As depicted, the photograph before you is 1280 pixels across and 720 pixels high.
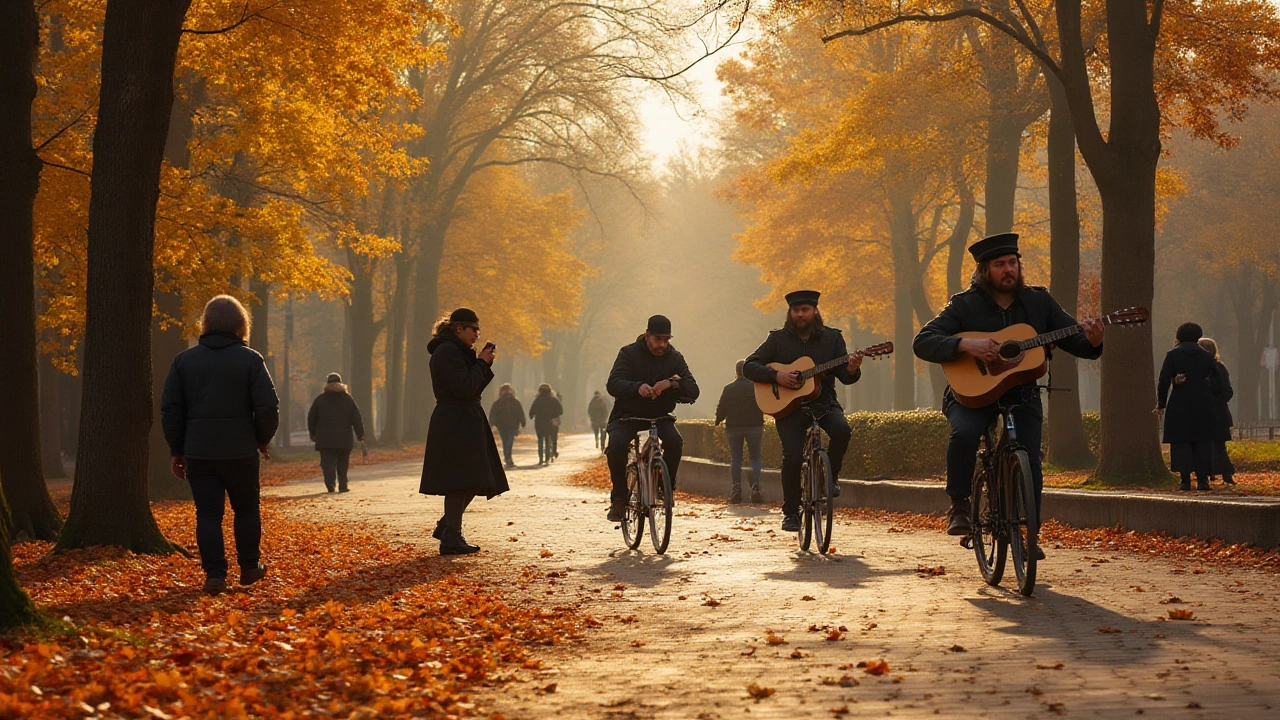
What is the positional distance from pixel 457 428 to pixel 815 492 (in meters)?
2.96

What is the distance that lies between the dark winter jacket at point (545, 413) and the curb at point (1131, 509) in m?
18.3

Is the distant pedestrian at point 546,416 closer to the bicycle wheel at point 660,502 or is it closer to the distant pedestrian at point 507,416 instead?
the distant pedestrian at point 507,416

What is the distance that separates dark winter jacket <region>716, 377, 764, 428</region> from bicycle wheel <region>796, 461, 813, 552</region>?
7.28 meters

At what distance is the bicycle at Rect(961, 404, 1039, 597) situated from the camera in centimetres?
859

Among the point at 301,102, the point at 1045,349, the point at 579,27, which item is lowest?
the point at 1045,349

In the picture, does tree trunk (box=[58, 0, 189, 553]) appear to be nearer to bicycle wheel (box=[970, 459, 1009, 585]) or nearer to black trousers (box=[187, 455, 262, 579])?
black trousers (box=[187, 455, 262, 579])

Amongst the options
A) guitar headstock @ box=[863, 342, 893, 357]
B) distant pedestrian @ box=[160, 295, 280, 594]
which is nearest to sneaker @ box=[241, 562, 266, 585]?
distant pedestrian @ box=[160, 295, 280, 594]

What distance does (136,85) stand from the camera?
12.0 metres

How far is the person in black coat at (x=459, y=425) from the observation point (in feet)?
40.0

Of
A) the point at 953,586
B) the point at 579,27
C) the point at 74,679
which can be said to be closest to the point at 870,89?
the point at 579,27

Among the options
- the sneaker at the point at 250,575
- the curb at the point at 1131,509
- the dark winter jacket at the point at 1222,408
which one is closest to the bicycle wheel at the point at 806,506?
the curb at the point at 1131,509

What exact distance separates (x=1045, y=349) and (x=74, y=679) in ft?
17.9

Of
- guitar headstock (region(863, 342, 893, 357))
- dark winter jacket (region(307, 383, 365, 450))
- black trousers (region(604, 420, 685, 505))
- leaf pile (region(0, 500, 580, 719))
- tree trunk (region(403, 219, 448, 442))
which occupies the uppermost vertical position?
tree trunk (region(403, 219, 448, 442))

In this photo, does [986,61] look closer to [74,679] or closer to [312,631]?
[312,631]
